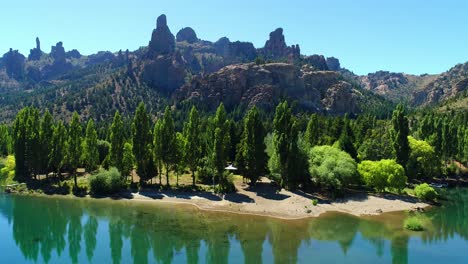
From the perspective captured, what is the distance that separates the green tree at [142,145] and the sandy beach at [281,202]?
5983mm

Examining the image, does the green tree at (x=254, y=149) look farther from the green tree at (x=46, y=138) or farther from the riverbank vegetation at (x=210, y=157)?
the green tree at (x=46, y=138)

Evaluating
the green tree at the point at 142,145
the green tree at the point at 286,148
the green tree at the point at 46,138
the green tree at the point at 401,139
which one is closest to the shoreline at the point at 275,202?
the green tree at the point at 286,148

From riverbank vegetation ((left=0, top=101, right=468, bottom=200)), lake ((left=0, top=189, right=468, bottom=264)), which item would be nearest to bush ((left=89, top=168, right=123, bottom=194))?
Answer: riverbank vegetation ((left=0, top=101, right=468, bottom=200))

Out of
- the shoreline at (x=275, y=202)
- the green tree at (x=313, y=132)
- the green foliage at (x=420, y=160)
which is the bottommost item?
the shoreline at (x=275, y=202)

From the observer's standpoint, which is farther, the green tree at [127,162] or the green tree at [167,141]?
the green tree at [127,162]

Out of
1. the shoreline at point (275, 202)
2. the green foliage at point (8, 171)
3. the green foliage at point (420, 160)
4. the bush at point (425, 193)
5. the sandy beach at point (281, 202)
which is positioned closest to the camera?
the shoreline at point (275, 202)

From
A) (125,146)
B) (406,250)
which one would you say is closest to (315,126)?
(125,146)

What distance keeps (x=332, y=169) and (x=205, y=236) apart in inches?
1163

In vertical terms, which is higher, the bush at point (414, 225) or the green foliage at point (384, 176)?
the green foliage at point (384, 176)

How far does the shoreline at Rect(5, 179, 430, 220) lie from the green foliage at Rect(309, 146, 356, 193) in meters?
2.96

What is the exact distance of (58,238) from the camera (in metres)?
53.3

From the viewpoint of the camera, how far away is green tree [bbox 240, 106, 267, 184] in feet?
252

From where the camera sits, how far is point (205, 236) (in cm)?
5191

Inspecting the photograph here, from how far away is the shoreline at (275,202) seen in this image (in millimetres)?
64688
